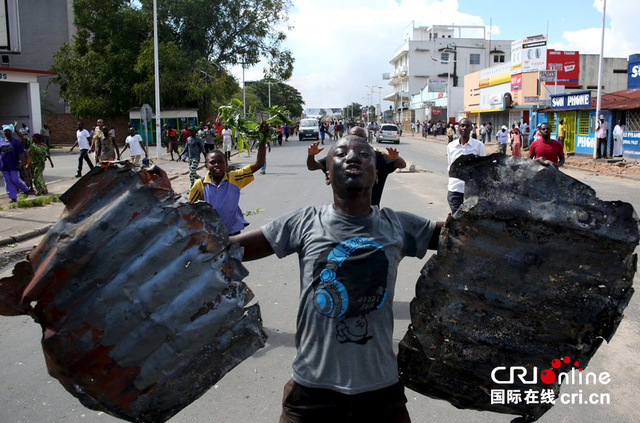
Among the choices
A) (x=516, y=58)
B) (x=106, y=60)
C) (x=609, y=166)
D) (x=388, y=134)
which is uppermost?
(x=516, y=58)

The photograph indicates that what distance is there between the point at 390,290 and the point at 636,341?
363 cm

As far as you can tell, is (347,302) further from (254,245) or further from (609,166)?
(609,166)

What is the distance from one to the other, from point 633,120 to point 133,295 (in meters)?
26.0

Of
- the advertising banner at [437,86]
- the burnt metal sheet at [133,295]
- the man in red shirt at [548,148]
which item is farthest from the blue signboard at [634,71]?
the advertising banner at [437,86]

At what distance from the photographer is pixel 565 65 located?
40.3 metres

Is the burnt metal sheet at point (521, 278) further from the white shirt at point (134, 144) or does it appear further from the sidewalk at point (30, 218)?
the white shirt at point (134, 144)

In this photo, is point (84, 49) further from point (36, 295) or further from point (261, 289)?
point (36, 295)

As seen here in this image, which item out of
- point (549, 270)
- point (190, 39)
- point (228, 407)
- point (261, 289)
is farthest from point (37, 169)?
point (190, 39)

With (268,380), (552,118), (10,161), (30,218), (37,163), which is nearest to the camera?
(268,380)

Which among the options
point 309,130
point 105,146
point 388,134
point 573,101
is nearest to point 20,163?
point 105,146

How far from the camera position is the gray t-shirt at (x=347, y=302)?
2.15 metres

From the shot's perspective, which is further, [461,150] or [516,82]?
[516,82]

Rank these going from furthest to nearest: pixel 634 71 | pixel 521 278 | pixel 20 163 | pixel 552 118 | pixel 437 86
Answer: pixel 437 86 → pixel 552 118 → pixel 634 71 → pixel 20 163 → pixel 521 278

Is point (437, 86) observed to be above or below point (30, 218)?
above
